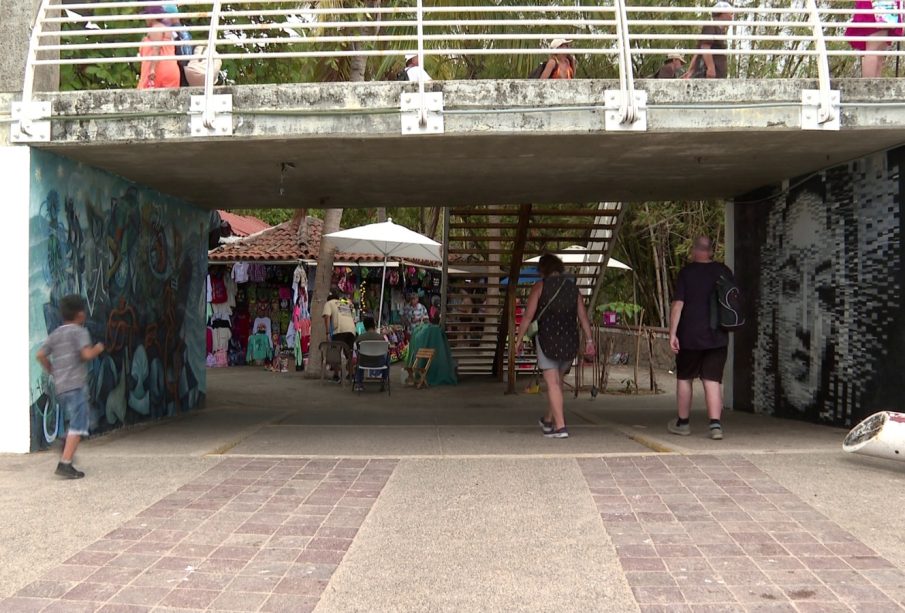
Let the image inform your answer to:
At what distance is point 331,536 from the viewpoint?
14.5ft

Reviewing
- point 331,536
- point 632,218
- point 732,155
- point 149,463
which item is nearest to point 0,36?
point 149,463

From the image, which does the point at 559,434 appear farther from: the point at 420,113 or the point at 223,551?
the point at 223,551

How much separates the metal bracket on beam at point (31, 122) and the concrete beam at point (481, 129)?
96 mm

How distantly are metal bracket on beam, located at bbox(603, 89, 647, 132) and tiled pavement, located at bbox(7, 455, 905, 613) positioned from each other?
2930mm

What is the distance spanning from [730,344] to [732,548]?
6161mm

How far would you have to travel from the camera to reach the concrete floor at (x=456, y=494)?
12.1 ft

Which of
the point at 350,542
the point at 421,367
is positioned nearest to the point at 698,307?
the point at 350,542

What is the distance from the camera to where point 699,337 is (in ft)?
23.2

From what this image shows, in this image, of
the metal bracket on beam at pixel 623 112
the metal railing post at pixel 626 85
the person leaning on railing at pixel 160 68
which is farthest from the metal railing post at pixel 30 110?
the metal railing post at pixel 626 85

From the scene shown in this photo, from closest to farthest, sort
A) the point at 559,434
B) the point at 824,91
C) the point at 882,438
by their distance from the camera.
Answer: the point at 882,438 < the point at 824,91 < the point at 559,434

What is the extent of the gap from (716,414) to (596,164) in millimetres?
2862

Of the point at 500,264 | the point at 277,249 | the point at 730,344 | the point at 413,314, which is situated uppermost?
the point at 277,249

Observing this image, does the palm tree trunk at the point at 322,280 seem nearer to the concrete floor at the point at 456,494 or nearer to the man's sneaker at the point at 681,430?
the concrete floor at the point at 456,494

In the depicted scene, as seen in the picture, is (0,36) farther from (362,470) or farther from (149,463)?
(362,470)
